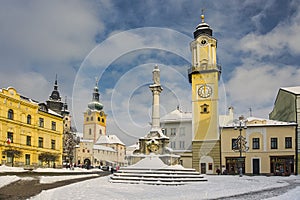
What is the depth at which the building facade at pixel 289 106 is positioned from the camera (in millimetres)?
48250

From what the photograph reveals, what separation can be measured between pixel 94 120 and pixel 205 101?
3225 inches

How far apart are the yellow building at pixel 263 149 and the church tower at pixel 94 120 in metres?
84.1

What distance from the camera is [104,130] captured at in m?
138

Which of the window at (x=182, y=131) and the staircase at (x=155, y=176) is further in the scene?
the window at (x=182, y=131)

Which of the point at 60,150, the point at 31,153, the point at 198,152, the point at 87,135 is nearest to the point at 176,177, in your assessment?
the point at 198,152

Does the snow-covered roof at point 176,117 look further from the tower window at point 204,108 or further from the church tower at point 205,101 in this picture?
the church tower at point 205,101

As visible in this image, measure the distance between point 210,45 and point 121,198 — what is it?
139ft

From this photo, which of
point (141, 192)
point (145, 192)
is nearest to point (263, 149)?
point (145, 192)

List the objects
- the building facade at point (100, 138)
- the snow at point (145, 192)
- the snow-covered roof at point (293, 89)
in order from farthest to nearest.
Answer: the building facade at point (100, 138) < the snow-covered roof at point (293, 89) < the snow at point (145, 192)

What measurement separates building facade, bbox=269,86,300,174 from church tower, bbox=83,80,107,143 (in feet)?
260

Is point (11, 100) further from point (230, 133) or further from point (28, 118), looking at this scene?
point (230, 133)

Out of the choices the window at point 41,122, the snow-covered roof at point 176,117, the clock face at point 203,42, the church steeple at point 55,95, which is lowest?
the window at point 41,122

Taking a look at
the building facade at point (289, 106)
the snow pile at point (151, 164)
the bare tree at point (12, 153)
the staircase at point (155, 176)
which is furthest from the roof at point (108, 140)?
the staircase at point (155, 176)

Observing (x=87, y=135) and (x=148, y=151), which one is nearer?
(x=148, y=151)
